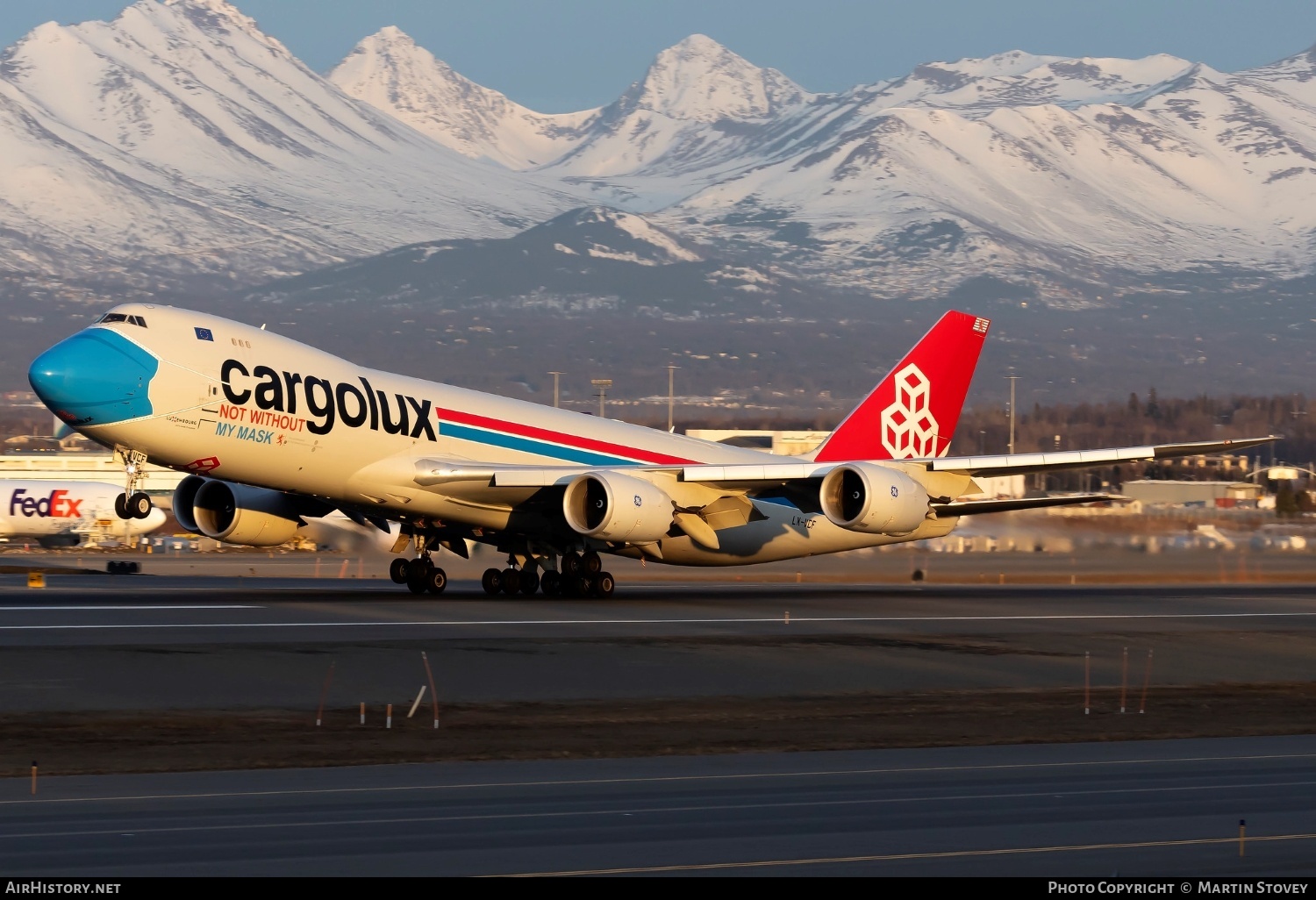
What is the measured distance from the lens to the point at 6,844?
13875mm

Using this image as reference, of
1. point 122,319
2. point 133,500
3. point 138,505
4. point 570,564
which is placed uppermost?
point 122,319

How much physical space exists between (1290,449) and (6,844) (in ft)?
484

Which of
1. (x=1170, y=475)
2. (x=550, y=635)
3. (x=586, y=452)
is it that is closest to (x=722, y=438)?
(x=1170, y=475)

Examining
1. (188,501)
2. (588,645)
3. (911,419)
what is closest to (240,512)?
(188,501)

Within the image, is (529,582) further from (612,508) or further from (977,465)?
(977,465)

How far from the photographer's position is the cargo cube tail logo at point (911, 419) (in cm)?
4822

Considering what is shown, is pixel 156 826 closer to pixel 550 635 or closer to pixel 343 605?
pixel 550 635

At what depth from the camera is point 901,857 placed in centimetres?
1386

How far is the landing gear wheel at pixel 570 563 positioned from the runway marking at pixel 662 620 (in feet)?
17.9

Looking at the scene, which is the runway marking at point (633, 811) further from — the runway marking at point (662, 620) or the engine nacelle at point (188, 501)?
the engine nacelle at point (188, 501)

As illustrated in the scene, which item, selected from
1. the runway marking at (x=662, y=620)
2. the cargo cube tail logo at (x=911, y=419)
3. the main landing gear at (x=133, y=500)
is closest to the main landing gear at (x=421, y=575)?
the runway marking at (x=662, y=620)

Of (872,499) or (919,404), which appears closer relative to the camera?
(872,499)

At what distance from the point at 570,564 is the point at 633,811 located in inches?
1001

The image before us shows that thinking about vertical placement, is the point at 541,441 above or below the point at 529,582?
above
